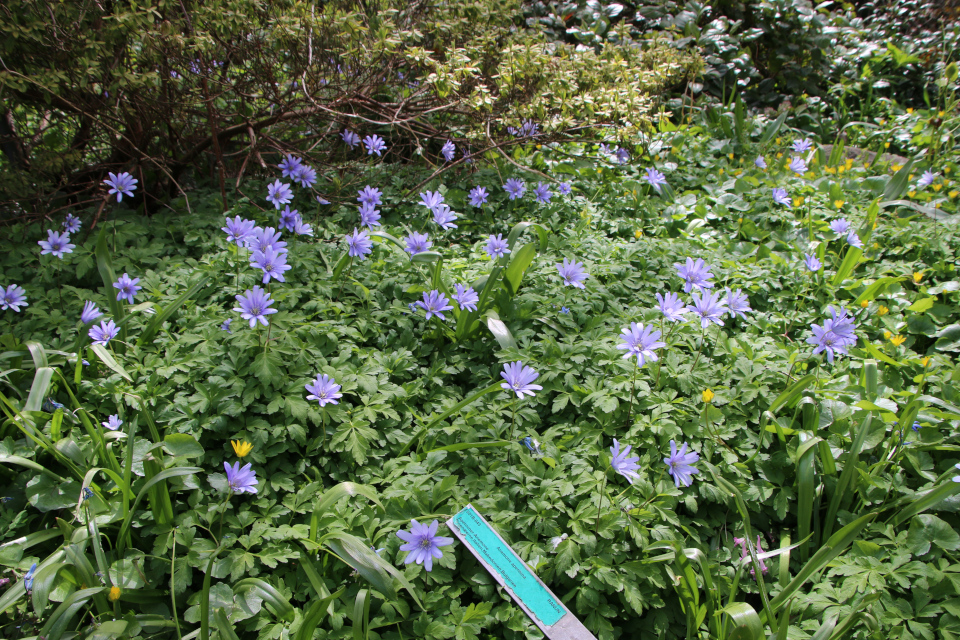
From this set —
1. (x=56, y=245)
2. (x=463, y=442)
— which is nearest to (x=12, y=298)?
(x=56, y=245)

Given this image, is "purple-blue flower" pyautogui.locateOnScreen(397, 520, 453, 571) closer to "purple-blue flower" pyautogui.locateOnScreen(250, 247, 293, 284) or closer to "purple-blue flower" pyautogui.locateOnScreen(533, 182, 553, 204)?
"purple-blue flower" pyautogui.locateOnScreen(250, 247, 293, 284)

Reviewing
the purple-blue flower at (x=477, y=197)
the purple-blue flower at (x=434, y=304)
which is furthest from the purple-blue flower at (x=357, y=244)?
the purple-blue flower at (x=477, y=197)

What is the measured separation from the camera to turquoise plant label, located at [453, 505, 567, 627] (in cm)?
152

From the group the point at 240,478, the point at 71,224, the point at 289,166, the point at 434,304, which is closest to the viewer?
the point at 240,478

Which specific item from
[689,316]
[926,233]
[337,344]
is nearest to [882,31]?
[926,233]

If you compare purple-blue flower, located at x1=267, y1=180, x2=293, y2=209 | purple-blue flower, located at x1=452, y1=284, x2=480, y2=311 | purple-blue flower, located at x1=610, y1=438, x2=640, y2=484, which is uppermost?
purple-blue flower, located at x1=267, y1=180, x2=293, y2=209

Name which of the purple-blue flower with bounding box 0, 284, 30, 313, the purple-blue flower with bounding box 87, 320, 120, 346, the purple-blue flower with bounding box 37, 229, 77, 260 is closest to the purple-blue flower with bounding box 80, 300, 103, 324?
the purple-blue flower with bounding box 87, 320, 120, 346

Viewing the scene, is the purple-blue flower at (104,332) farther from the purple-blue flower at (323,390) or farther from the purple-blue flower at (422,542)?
the purple-blue flower at (422,542)

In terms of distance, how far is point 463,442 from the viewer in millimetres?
1923

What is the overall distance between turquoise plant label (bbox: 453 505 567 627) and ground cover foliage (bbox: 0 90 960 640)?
69 millimetres

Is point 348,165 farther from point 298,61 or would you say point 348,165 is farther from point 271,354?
point 271,354

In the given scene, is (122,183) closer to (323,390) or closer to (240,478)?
(323,390)

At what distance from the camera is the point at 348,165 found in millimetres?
3377

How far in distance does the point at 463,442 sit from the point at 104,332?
4.29ft
